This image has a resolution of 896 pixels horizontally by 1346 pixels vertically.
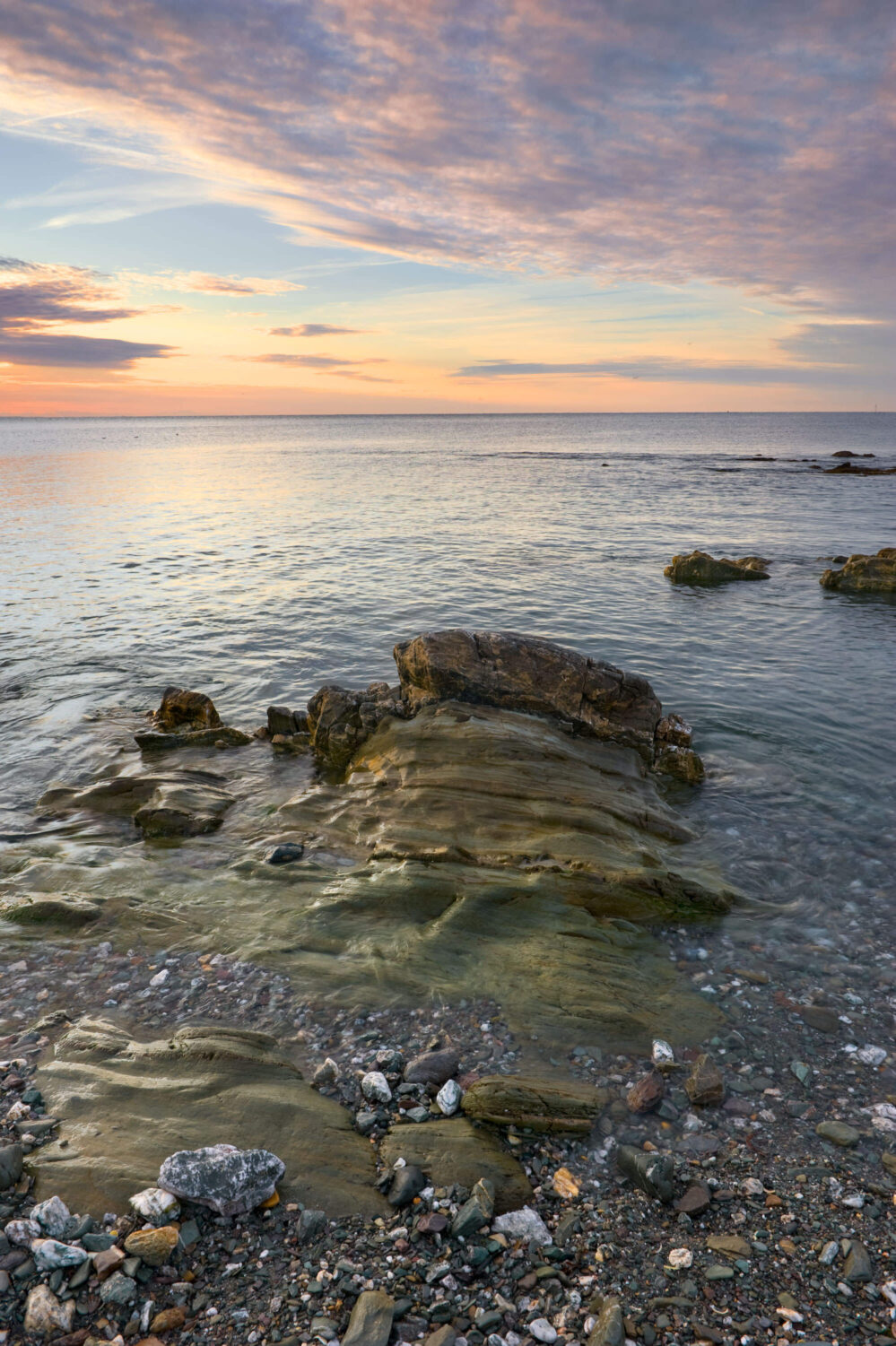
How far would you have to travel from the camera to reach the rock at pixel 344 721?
1400 centimetres

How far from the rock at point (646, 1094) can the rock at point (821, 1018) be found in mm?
2056

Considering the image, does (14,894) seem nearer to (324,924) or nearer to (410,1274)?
(324,924)

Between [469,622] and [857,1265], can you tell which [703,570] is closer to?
[469,622]

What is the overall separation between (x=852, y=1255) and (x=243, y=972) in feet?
19.8

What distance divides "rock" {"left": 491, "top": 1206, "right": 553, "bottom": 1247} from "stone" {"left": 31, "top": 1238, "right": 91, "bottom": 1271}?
276cm

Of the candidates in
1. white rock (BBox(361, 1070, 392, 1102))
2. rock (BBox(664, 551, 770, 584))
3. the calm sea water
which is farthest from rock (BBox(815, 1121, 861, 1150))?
rock (BBox(664, 551, 770, 584))

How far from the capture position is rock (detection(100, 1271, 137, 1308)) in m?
4.38

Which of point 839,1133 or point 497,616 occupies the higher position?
point 497,616

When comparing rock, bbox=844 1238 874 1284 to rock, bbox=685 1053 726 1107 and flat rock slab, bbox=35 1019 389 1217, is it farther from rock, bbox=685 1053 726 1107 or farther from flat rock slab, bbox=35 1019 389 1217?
flat rock slab, bbox=35 1019 389 1217

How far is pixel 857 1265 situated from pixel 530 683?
9993 millimetres

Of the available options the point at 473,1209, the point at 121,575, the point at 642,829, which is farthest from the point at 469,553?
the point at 473,1209

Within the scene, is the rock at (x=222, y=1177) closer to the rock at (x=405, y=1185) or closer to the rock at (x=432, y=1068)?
the rock at (x=405, y=1185)

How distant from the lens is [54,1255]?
4.52 m

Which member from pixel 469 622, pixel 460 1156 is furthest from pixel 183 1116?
pixel 469 622
